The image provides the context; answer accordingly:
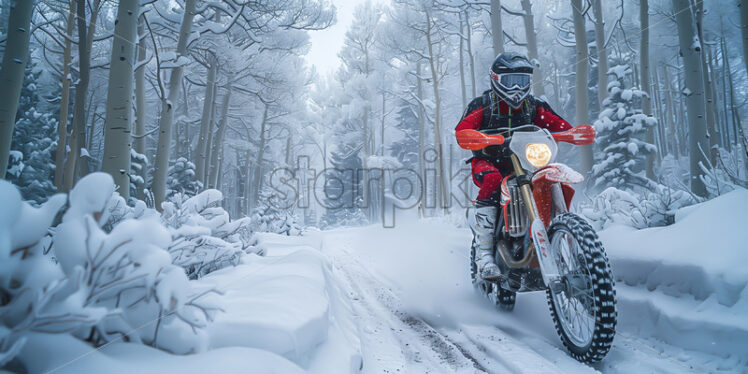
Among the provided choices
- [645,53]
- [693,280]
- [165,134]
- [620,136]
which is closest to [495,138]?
[693,280]

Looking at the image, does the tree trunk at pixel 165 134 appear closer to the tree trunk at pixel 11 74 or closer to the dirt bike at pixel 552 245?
the tree trunk at pixel 11 74

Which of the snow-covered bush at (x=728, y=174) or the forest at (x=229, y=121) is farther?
the snow-covered bush at (x=728, y=174)

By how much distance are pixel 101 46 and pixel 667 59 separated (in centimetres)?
2452

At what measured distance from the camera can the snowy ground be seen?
49.1 inches

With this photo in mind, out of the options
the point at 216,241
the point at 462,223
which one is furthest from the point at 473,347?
the point at 462,223

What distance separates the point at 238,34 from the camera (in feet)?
38.9

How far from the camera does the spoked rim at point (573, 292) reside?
2057 millimetres

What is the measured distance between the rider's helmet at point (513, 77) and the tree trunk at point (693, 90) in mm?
5313

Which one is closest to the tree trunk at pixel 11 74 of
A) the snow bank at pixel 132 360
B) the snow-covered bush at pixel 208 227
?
the snow-covered bush at pixel 208 227

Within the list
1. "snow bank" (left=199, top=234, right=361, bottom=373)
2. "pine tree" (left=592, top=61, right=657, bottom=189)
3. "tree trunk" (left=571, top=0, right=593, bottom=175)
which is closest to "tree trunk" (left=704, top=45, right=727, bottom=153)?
"pine tree" (left=592, top=61, right=657, bottom=189)

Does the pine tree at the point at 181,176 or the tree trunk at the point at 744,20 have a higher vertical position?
the tree trunk at the point at 744,20

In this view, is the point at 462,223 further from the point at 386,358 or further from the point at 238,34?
the point at 238,34

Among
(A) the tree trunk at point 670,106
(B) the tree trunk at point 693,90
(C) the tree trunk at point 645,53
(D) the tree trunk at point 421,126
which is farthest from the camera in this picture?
(A) the tree trunk at point 670,106

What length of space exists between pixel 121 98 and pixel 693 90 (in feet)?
30.4
